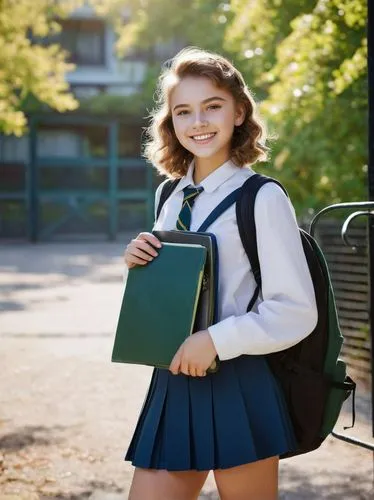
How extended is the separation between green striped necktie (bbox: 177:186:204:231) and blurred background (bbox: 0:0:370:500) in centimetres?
166

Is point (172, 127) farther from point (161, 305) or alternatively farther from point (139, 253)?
point (161, 305)

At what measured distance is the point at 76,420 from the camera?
682 centimetres

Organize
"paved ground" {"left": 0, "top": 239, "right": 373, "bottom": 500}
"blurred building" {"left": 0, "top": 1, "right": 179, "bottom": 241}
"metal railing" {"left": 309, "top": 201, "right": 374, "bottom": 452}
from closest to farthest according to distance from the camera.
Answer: "metal railing" {"left": 309, "top": 201, "right": 374, "bottom": 452}
"paved ground" {"left": 0, "top": 239, "right": 373, "bottom": 500}
"blurred building" {"left": 0, "top": 1, "right": 179, "bottom": 241}

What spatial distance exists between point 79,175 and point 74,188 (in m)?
0.48

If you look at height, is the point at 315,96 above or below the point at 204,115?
above

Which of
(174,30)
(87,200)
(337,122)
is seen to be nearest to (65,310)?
(337,122)

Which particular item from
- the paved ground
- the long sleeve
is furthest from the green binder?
the paved ground

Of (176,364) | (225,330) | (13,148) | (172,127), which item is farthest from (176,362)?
(13,148)

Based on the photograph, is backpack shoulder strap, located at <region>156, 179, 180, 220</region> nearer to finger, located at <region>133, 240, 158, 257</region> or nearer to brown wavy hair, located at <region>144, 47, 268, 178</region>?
brown wavy hair, located at <region>144, 47, 268, 178</region>

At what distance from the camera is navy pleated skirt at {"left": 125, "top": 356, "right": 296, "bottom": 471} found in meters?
2.69

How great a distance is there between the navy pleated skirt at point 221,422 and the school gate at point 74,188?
30.9 metres

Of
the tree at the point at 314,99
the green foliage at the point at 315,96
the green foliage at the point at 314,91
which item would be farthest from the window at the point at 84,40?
the tree at the point at 314,99

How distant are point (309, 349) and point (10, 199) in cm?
3233

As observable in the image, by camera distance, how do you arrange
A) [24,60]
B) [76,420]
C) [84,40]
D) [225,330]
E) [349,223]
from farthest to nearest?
[84,40], [24,60], [76,420], [349,223], [225,330]
